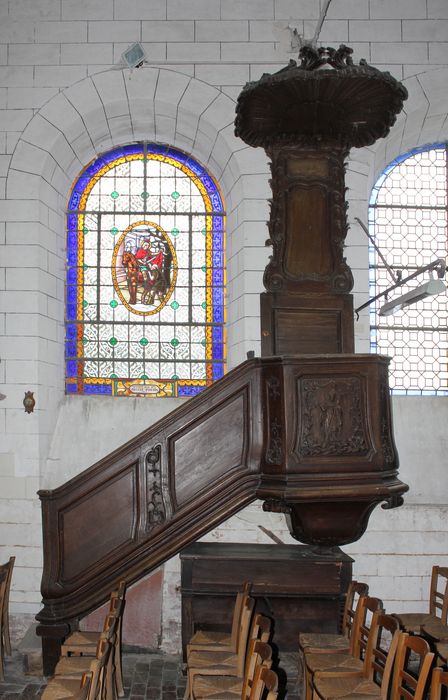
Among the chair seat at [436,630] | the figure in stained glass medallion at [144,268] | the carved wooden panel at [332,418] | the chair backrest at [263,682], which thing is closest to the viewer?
the chair backrest at [263,682]

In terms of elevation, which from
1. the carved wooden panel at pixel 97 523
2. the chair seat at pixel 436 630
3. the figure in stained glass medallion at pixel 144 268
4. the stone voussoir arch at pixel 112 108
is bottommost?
the chair seat at pixel 436 630

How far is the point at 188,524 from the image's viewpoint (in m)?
5.18

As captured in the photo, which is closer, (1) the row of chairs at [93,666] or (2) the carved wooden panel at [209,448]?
(1) the row of chairs at [93,666]

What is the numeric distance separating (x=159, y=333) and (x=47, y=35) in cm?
299

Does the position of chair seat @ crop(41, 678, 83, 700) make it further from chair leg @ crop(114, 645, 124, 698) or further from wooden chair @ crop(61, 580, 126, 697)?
chair leg @ crop(114, 645, 124, 698)

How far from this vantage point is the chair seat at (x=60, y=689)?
404cm

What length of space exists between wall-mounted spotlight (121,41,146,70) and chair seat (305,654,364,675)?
528 cm

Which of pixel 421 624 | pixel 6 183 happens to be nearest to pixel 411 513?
pixel 421 624

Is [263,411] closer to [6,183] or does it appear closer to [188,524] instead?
[188,524]

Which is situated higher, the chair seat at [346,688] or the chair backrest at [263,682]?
the chair backrest at [263,682]

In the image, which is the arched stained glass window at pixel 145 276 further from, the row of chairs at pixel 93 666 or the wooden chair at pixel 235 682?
the wooden chair at pixel 235 682

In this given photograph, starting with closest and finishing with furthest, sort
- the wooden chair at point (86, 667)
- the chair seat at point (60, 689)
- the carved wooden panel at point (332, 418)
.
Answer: the chair seat at point (60, 689) < the wooden chair at point (86, 667) < the carved wooden panel at point (332, 418)

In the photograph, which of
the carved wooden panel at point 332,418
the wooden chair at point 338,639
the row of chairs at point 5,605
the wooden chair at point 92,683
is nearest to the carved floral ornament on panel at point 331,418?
the carved wooden panel at point 332,418

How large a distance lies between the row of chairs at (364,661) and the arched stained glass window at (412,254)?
2.72m
